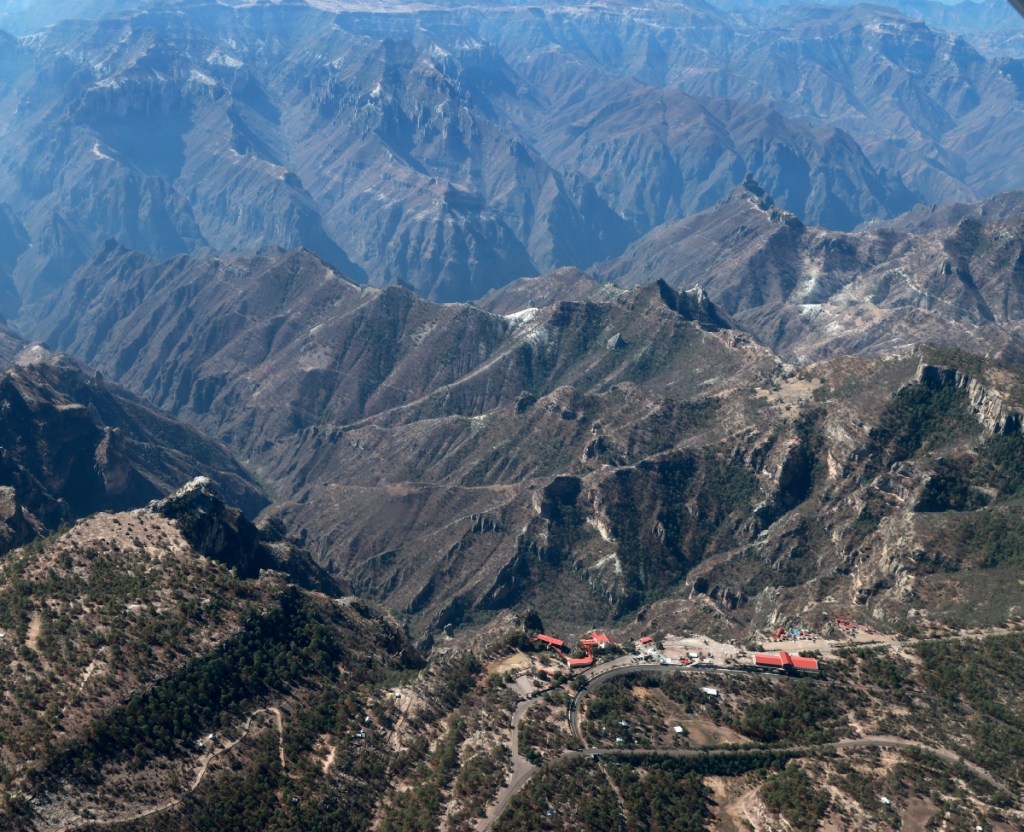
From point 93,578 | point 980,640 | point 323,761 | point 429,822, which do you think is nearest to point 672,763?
point 429,822

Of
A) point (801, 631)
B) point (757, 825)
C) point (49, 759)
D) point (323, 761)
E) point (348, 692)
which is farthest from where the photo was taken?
point (801, 631)

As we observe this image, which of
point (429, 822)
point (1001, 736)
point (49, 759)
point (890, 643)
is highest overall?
point (890, 643)

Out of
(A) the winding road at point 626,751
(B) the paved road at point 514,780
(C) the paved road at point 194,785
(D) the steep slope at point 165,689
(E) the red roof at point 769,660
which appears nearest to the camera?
(C) the paved road at point 194,785

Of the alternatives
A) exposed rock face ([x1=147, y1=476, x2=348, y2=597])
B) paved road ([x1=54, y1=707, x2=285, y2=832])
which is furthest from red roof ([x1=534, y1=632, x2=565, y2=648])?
exposed rock face ([x1=147, y1=476, x2=348, y2=597])

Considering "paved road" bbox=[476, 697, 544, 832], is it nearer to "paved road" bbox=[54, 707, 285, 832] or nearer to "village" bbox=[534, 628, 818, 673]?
"village" bbox=[534, 628, 818, 673]

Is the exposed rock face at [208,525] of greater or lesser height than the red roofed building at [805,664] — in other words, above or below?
below

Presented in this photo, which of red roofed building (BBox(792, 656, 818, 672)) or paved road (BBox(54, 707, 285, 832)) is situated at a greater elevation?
red roofed building (BBox(792, 656, 818, 672))

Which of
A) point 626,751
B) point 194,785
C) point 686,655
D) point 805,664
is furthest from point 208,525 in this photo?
point 805,664

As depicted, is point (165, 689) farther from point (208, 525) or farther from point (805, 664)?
point (805, 664)

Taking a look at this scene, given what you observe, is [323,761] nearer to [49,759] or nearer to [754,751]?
[49,759]

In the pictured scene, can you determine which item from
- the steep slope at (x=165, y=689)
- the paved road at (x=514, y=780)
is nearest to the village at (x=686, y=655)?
the paved road at (x=514, y=780)

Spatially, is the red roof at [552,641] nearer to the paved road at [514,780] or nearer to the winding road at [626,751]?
the winding road at [626,751]
